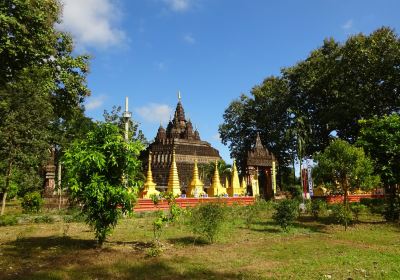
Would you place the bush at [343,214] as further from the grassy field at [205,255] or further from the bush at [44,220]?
the bush at [44,220]

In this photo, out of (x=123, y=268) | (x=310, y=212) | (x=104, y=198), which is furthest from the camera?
(x=310, y=212)

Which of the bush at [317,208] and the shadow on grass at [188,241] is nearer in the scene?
the shadow on grass at [188,241]

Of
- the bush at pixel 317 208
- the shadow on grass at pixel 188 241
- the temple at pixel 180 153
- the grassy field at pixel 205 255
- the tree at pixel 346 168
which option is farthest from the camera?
the temple at pixel 180 153

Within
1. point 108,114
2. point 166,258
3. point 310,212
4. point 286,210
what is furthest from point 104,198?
point 108,114

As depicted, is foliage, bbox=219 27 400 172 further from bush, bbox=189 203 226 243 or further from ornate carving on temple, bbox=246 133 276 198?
bush, bbox=189 203 226 243

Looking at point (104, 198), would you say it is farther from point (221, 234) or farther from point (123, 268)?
point (221, 234)

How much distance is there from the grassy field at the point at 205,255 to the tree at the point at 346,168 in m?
2.35

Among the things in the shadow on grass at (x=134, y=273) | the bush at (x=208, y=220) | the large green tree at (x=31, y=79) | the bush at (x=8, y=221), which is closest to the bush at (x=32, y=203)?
the large green tree at (x=31, y=79)

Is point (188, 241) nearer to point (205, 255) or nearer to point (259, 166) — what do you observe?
point (205, 255)

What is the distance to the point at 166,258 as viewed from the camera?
32.7 ft

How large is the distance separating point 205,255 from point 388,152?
12.1 m

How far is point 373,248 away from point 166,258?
6.31 m

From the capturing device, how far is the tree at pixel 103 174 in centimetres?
1076

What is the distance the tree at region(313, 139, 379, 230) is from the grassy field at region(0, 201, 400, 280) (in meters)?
2.35
